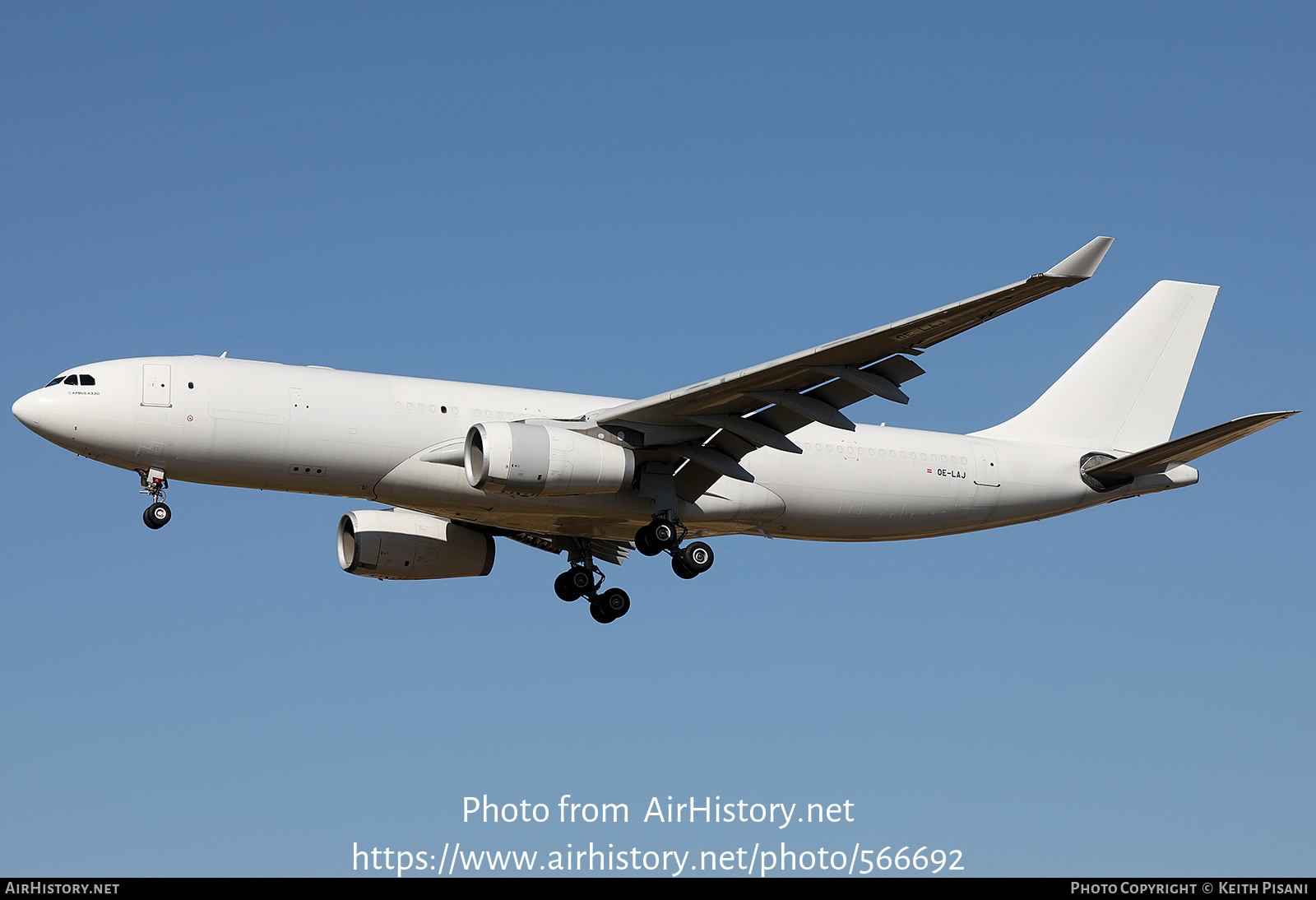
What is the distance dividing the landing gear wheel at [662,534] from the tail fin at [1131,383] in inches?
399

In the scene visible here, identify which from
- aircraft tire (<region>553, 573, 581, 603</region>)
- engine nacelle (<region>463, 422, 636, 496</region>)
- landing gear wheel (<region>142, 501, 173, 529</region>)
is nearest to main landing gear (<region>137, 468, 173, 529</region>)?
landing gear wheel (<region>142, 501, 173, 529</region>)

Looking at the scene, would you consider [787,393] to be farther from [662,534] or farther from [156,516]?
[156,516]

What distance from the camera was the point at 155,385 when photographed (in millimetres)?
26531

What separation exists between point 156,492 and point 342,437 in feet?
12.1

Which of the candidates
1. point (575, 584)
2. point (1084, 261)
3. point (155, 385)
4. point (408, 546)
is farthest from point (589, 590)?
point (1084, 261)

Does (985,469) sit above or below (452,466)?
above

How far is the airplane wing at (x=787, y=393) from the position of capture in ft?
75.2

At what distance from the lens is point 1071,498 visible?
33844 millimetres

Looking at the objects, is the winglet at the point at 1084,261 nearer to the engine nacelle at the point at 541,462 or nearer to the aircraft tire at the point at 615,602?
the engine nacelle at the point at 541,462

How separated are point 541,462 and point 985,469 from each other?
472 inches

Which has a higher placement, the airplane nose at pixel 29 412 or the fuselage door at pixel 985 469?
the fuselage door at pixel 985 469

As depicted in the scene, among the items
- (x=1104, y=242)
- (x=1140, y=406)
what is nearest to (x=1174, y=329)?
(x=1140, y=406)

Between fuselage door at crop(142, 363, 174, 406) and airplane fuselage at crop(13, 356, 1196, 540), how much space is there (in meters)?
0.02

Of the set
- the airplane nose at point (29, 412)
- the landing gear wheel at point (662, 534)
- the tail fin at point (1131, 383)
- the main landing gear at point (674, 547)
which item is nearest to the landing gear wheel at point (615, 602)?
the main landing gear at point (674, 547)
